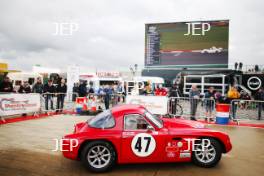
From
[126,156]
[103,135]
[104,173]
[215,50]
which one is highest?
[215,50]

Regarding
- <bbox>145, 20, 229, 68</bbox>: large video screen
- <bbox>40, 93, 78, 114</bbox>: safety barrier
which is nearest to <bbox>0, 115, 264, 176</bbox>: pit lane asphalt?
<bbox>40, 93, 78, 114</bbox>: safety barrier

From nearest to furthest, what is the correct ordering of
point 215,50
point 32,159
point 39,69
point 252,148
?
point 32,159, point 252,148, point 215,50, point 39,69

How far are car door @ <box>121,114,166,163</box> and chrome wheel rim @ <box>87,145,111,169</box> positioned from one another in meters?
0.31

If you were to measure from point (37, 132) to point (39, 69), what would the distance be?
28.6 metres

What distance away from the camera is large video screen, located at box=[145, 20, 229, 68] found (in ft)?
101

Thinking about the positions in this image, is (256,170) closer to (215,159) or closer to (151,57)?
(215,159)

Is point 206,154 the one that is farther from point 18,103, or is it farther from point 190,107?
point 18,103

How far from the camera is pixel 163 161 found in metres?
4.65

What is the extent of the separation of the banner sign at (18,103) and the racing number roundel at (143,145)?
24.5ft

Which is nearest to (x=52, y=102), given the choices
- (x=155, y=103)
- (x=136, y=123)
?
(x=155, y=103)

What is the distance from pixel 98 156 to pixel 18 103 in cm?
739

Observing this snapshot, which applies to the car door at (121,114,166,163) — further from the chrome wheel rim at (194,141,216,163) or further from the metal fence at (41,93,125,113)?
the metal fence at (41,93,125,113)

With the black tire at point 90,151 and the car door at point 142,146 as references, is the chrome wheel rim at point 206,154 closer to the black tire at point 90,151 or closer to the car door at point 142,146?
the car door at point 142,146

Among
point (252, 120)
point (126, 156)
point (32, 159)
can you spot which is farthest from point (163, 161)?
point (252, 120)
